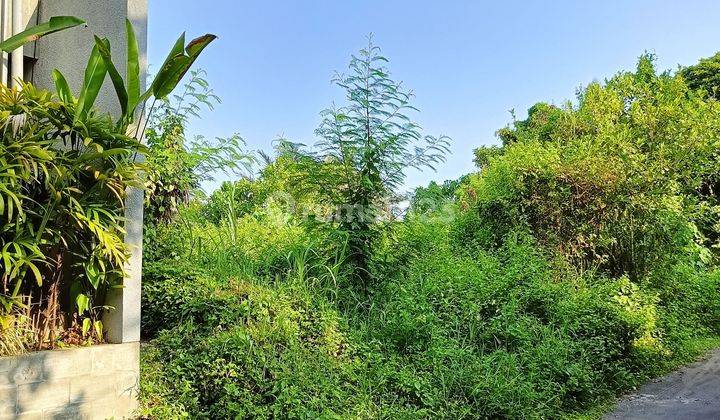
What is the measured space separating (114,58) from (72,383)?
2.34m

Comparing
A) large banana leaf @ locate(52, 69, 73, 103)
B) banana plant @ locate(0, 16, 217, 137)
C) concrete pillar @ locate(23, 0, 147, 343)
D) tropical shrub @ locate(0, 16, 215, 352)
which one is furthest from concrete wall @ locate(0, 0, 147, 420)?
large banana leaf @ locate(52, 69, 73, 103)

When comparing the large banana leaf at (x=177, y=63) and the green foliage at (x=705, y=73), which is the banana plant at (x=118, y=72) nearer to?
the large banana leaf at (x=177, y=63)

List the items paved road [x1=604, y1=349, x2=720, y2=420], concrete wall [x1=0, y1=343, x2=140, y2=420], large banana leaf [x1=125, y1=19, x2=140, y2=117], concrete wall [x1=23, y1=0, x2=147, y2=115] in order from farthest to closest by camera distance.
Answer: paved road [x1=604, y1=349, x2=720, y2=420] → concrete wall [x1=23, y1=0, x2=147, y2=115] → large banana leaf [x1=125, y1=19, x2=140, y2=117] → concrete wall [x1=0, y1=343, x2=140, y2=420]

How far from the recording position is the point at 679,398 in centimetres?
519

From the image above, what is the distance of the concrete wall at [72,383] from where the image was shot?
123 inches

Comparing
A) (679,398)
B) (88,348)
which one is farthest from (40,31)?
(679,398)

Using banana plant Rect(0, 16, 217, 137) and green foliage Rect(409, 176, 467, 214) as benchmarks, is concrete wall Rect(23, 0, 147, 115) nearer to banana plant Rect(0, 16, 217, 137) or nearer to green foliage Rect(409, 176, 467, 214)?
banana plant Rect(0, 16, 217, 137)

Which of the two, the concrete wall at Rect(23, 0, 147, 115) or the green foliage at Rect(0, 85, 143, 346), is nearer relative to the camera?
the green foliage at Rect(0, 85, 143, 346)

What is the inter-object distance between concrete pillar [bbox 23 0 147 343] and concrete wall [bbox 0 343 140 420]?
187mm

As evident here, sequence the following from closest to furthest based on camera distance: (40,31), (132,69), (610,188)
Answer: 1. (40,31)
2. (132,69)
3. (610,188)

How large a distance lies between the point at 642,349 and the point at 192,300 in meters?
5.09

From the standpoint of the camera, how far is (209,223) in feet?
18.2

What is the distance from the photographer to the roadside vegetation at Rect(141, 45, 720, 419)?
12.8ft

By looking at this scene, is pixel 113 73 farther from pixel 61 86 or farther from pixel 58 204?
pixel 58 204
